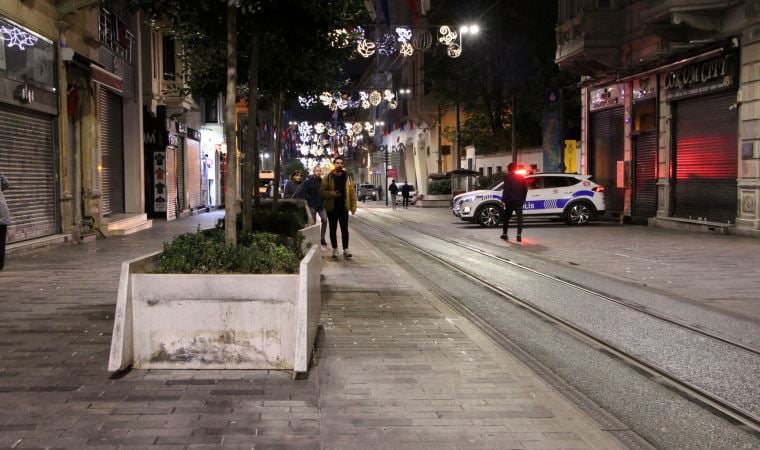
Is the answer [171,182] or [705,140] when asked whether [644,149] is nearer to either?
[705,140]

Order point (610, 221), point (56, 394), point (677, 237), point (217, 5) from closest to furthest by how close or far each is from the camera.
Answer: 1. point (56, 394)
2. point (217, 5)
3. point (677, 237)
4. point (610, 221)

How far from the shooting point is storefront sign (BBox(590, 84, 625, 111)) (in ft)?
86.5

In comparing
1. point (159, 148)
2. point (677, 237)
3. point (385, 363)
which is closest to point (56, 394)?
point (385, 363)

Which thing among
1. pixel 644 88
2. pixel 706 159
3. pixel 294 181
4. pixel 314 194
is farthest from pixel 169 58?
pixel 706 159

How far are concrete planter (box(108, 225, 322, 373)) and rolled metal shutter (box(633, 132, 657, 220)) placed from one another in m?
20.8

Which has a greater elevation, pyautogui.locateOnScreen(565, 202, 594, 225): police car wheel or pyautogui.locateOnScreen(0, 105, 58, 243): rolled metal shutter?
pyautogui.locateOnScreen(0, 105, 58, 243): rolled metal shutter

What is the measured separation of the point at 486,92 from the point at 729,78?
22.7 metres

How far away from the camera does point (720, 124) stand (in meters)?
20.5

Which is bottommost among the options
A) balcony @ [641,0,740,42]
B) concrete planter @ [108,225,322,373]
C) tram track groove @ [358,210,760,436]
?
tram track groove @ [358,210,760,436]

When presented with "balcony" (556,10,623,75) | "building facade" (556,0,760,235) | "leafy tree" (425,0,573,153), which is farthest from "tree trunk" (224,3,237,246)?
"leafy tree" (425,0,573,153)

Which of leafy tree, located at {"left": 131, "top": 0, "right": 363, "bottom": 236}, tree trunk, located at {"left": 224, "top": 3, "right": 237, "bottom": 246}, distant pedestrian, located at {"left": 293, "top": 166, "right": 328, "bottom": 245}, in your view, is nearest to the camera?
tree trunk, located at {"left": 224, "top": 3, "right": 237, "bottom": 246}

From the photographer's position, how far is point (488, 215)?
24.2 metres

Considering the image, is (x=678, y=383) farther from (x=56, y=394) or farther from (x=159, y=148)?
(x=159, y=148)

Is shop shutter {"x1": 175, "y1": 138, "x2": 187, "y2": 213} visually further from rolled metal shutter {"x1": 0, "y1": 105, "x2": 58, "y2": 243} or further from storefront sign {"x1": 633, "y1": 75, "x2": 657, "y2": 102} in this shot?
storefront sign {"x1": 633, "y1": 75, "x2": 657, "y2": 102}
